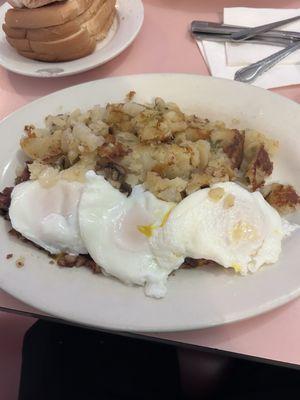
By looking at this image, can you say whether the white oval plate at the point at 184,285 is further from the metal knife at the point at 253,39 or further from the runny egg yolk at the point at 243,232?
the metal knife at the point at 253,39

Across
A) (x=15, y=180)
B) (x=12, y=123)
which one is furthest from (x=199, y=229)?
(x=12, y=123)

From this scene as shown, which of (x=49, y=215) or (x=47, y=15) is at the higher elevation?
(x=47, y=15)

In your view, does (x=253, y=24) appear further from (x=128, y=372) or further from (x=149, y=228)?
(x=128, y=372)

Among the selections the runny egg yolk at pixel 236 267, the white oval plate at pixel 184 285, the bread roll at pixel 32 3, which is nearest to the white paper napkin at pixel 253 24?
the white oval plate at pixel 184 285

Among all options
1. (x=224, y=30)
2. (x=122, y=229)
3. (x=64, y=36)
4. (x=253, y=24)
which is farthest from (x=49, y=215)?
(x=253, y=24)

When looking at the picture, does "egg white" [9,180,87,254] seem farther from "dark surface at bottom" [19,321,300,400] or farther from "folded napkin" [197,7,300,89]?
"folded napkin" [197,7,300,89]

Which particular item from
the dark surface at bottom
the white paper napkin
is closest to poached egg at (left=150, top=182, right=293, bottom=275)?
the dark surface at bottom

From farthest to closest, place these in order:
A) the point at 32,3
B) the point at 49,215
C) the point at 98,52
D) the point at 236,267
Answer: the point at 98,52 < the point at 32,3 < the point at 49,215 < the point at 236,267

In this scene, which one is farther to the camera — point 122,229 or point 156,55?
point 156,55
